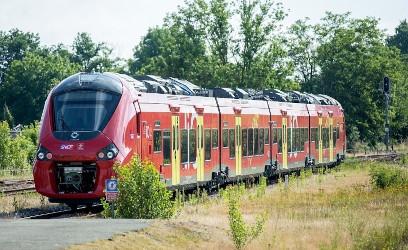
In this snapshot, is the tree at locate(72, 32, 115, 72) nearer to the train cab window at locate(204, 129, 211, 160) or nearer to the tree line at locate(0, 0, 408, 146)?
the tree line at locate(0, 0, 408, 146)

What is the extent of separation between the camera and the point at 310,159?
168 feet

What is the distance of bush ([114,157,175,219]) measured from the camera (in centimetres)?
2397

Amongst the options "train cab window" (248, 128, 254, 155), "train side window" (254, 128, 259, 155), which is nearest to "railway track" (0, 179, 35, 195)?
"train cab window" (248, 128, 254, 155)

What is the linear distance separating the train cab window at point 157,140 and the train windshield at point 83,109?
2.43 metres

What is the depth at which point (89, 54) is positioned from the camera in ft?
445

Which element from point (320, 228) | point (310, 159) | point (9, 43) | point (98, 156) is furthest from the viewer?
point (9, 43)

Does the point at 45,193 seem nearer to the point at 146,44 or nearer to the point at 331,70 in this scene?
the point at 331,70

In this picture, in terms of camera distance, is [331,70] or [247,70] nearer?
[247,70]

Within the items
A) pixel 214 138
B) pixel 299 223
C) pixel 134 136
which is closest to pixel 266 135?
pixel 214 138

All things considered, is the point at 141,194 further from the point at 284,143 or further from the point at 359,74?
the point at 359,74

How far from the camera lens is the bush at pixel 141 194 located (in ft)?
78.6

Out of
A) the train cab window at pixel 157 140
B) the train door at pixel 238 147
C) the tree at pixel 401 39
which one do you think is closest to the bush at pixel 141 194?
the train cab window at pixel 157 140

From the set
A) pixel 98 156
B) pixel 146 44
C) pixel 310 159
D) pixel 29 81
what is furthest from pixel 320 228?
pixel 146 44

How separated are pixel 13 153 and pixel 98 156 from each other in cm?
2833
